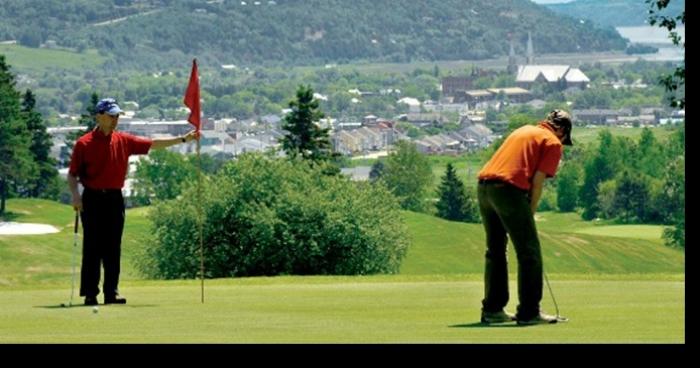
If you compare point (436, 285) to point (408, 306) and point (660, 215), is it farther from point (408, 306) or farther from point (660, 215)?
point (660, 215)

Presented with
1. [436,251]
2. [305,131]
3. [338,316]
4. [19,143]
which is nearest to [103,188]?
[338,316]

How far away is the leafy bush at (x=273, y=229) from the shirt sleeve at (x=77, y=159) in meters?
37.6

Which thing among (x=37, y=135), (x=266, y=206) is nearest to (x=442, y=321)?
(x=266, y=206)

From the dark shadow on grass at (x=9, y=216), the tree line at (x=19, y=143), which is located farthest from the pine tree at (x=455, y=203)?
the dark shadow on grass at (x=9, y=216)

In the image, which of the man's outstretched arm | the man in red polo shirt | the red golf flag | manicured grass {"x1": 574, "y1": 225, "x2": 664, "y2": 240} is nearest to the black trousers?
the man in red polo shirt

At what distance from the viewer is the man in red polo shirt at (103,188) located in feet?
48.9

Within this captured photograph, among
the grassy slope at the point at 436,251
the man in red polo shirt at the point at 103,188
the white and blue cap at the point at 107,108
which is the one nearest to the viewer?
the white and blue cap at the point at 107,108

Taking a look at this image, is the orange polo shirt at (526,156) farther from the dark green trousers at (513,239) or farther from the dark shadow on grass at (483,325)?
the dark shadow on grass at (483,325)

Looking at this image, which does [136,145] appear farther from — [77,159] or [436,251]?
[436,251]

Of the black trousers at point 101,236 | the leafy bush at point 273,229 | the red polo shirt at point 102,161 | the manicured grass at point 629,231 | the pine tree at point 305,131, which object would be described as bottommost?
the manicured grass at point 629,231

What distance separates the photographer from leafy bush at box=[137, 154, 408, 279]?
56.0 metres

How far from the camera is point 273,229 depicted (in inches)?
2254

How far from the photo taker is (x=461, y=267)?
87.4 metres

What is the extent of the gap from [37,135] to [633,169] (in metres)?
74.6
